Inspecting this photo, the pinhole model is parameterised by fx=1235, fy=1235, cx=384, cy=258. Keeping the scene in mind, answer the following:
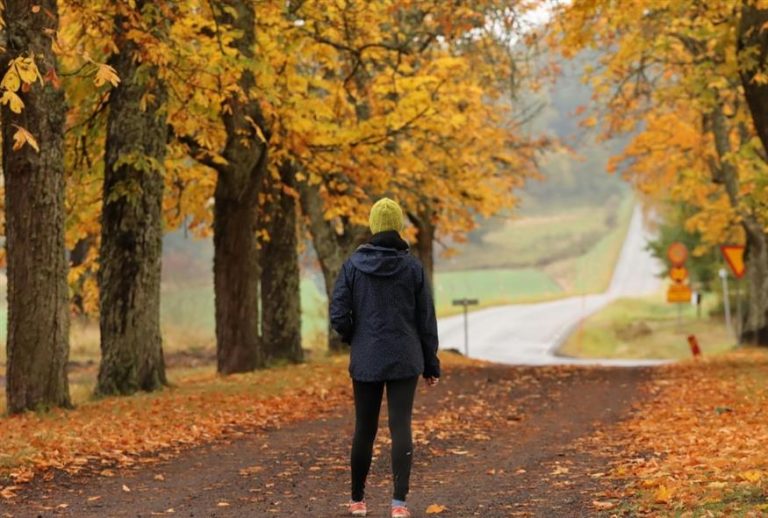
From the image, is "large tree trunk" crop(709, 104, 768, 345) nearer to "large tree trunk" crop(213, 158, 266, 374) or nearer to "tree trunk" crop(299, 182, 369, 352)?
"tree trunk" crop(299, 182, 369, 352)

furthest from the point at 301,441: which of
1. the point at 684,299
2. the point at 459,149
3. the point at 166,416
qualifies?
the point at 684,299

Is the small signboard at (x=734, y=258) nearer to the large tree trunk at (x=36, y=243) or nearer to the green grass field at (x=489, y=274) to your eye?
the green grass field at (x=489, y=274)

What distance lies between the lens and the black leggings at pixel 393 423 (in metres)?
7.67

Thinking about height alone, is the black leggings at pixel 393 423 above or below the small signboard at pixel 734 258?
below

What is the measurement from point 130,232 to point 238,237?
14.0ft

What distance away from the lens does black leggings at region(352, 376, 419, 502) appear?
7668 mm

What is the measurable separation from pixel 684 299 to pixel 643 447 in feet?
66.8

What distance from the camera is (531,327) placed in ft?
207

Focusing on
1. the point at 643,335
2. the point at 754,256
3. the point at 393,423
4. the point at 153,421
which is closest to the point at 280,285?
the point at 153,421

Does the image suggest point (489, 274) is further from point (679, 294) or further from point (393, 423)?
point (393, 423)

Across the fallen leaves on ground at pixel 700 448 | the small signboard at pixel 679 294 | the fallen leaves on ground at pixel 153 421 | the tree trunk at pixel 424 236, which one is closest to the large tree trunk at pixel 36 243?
the fallen leaves on ground at pixel 153 421

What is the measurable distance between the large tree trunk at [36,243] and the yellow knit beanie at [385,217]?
6907mm

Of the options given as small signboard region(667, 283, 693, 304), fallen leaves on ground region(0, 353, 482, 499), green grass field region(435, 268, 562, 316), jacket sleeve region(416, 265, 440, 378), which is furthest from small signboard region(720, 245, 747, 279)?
green grass field region(435, 268, 562, 316)

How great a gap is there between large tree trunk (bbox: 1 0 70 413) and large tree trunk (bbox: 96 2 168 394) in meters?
2.25
